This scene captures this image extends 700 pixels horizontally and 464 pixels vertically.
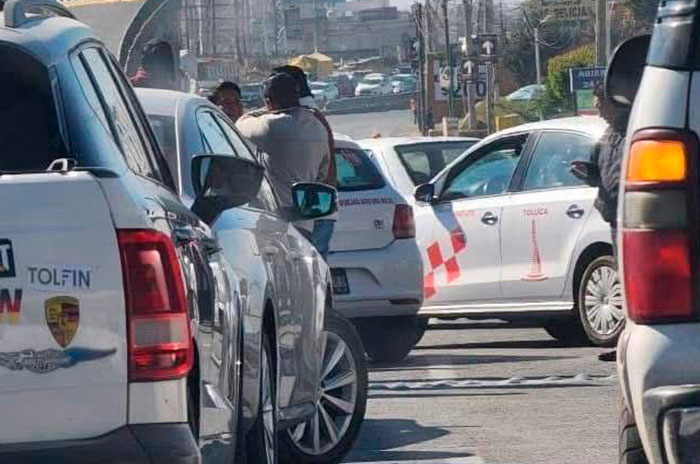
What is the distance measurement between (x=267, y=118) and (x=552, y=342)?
4234 millimetres

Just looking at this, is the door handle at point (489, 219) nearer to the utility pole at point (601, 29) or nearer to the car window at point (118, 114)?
the car window at point (118, 114)

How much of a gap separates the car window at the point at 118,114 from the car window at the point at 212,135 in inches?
56.9

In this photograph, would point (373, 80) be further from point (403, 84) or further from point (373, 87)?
point (373, 87)

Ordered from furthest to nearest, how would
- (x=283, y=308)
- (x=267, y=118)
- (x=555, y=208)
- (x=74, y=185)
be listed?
(x=555, y=208), (x=267, y=118), (x=283, y=308), (x=74, y=185)

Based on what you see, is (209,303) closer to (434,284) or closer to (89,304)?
(89,304)

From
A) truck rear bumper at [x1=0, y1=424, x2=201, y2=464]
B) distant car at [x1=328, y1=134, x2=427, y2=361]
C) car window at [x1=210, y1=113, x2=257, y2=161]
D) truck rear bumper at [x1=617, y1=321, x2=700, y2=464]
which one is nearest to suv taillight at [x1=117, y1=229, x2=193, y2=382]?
truck rear bumper at [x1=0, y1=424, x2=201, y2=464]

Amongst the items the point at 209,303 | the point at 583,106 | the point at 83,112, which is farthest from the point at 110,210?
the point at 583,106

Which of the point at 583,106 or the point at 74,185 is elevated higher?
the point at 74,185

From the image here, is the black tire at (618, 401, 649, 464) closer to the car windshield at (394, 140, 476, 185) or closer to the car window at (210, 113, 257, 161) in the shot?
the car window at (210, 113, 257, 161)

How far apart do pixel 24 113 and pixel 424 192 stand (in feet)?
30.1

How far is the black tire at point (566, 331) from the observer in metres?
14.0

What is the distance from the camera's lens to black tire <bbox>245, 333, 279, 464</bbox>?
6.14 meters

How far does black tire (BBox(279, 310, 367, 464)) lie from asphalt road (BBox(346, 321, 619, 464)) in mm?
143

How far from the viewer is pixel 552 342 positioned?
558 inches
